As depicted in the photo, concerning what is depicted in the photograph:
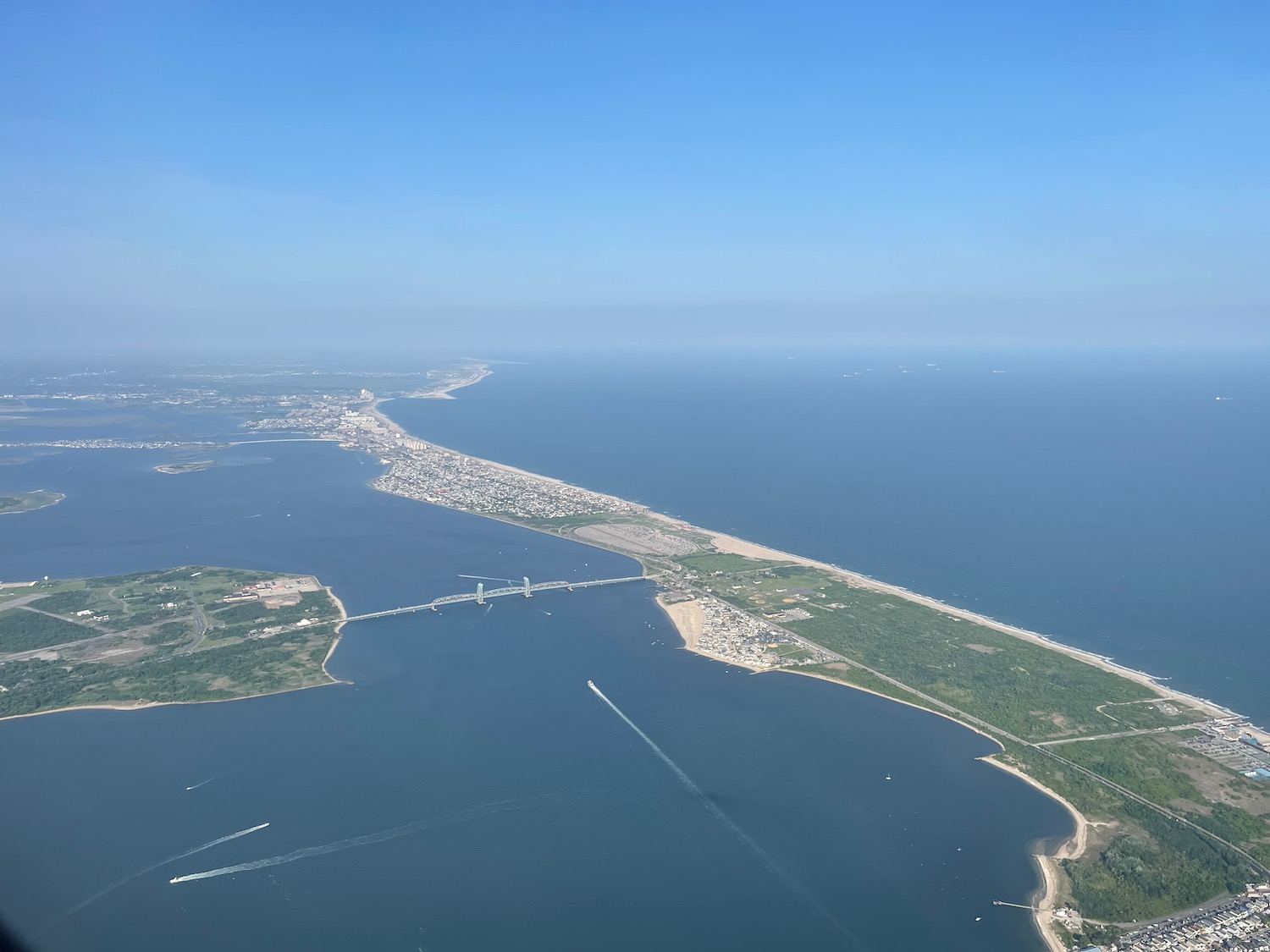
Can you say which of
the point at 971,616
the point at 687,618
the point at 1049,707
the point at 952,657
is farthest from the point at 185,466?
the point at 1049,707

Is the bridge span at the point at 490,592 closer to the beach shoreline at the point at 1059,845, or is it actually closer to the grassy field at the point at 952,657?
the grassy field at the point at 952,657

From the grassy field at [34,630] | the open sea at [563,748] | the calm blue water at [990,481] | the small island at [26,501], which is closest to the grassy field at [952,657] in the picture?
the open sea at [563,748]

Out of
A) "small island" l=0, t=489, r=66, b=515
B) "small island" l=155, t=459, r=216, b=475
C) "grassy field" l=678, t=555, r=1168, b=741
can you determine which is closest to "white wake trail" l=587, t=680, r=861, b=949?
"grassy field" l=678, t=555, r=1168, b=741

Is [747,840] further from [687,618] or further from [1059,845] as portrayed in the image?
[687,618]

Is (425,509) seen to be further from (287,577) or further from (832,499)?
(832,499)

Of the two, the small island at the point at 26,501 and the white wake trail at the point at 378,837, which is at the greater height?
the small island at the point at 26,501

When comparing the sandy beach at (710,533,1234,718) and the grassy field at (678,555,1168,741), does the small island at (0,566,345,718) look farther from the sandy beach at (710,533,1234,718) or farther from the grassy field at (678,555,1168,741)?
the sandy beach at (710,533,1234,718)
